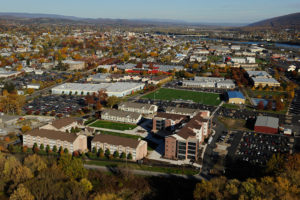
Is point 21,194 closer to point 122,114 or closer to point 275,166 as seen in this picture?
point 275,166

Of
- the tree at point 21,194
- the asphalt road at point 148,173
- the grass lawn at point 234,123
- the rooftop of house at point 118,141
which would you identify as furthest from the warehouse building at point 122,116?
the tree at point 21,194

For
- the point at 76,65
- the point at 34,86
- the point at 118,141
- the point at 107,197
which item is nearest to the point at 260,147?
the point at 118,141

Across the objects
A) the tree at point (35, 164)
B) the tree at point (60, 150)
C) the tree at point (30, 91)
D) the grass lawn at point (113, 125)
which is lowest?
the tree at point (60, 150)

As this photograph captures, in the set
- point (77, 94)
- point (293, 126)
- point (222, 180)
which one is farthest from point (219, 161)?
point (77, 94)

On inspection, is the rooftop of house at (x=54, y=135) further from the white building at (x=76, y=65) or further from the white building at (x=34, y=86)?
the white building at (x=76, y=65)

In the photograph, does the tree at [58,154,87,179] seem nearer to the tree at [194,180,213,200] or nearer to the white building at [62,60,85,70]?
the tree at [194,180,213,200]

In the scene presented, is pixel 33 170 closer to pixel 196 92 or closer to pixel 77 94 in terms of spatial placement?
pixel 77 94
